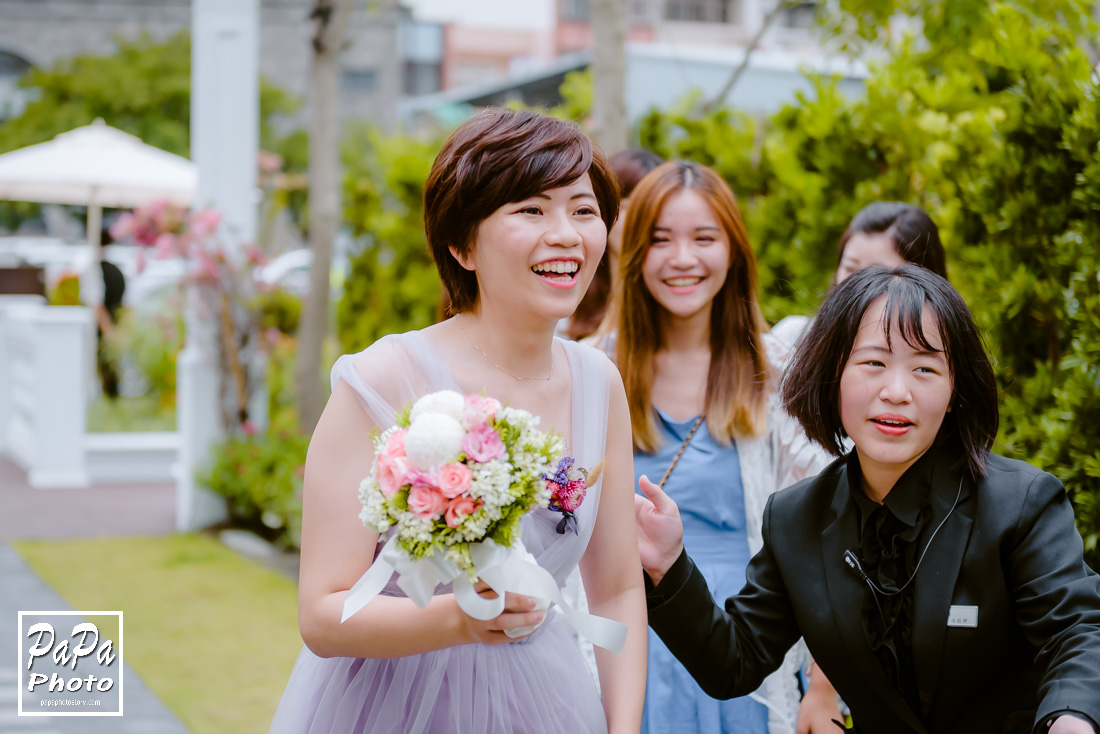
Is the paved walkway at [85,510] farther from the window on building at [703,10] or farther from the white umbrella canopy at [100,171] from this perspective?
the window on building at [703,10]

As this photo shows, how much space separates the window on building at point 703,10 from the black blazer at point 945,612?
46912mm

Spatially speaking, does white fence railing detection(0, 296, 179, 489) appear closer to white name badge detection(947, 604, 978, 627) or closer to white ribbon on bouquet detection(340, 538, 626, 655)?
white ribbon on bouquet detection(340, 538, 626, 655)

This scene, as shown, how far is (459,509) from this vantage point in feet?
4.99

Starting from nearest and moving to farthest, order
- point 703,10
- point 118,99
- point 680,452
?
point 680,452 < point 118,99 < point 703,10

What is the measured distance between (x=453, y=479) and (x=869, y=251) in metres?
2.33

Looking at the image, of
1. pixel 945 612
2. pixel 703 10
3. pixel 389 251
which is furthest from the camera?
pixel 703 10

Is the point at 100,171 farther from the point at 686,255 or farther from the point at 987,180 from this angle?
the point at 987,180

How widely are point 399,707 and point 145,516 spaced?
24.9ft

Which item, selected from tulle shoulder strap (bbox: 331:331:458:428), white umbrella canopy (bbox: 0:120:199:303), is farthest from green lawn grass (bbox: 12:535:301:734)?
white umbrella canopy (bbox: 0:120:199:303)

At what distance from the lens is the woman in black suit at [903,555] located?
1.88 meters

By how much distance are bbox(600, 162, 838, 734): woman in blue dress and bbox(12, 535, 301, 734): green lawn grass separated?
2643 millimetres

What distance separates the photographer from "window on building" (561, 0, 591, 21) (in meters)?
51.8

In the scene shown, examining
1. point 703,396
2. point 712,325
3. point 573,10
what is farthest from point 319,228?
point 573,10

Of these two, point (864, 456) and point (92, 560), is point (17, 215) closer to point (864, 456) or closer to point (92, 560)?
point (92, 560)
